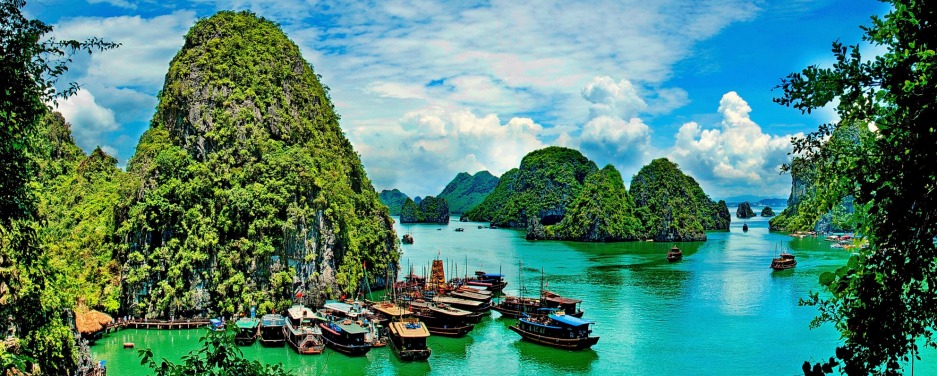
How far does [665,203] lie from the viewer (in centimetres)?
10456

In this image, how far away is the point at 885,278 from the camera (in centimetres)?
636

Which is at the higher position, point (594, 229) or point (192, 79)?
point (192, 79)

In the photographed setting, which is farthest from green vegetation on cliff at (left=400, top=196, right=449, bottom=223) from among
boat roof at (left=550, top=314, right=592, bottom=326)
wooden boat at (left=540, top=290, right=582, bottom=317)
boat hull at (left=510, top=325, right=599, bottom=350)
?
boat hull at (left=510, top=325, right=599, bottom=350)

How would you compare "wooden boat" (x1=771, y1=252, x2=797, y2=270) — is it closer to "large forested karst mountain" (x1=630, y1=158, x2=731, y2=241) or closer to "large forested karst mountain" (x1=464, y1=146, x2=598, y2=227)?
"large forested karst mountain" (x1=630, y1=158, x2=731, y2=241)

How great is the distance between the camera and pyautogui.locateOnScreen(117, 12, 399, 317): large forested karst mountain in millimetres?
33906

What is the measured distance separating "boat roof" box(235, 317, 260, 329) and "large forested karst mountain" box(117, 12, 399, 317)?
76.9 inches

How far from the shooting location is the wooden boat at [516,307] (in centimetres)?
3538

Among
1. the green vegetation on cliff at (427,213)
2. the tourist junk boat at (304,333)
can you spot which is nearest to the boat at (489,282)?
the tourist junk boat at (304,333)

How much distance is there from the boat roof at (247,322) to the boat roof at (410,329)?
22.3 feet

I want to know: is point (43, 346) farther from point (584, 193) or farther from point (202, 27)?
point (584, 193)

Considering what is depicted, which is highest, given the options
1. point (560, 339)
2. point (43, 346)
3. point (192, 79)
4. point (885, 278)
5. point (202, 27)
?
point (202, 27)

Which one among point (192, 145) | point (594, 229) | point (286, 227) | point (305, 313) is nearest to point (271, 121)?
point (192, 145)

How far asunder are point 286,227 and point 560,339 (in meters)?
16.5

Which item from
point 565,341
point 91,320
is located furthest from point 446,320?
point 91,320
